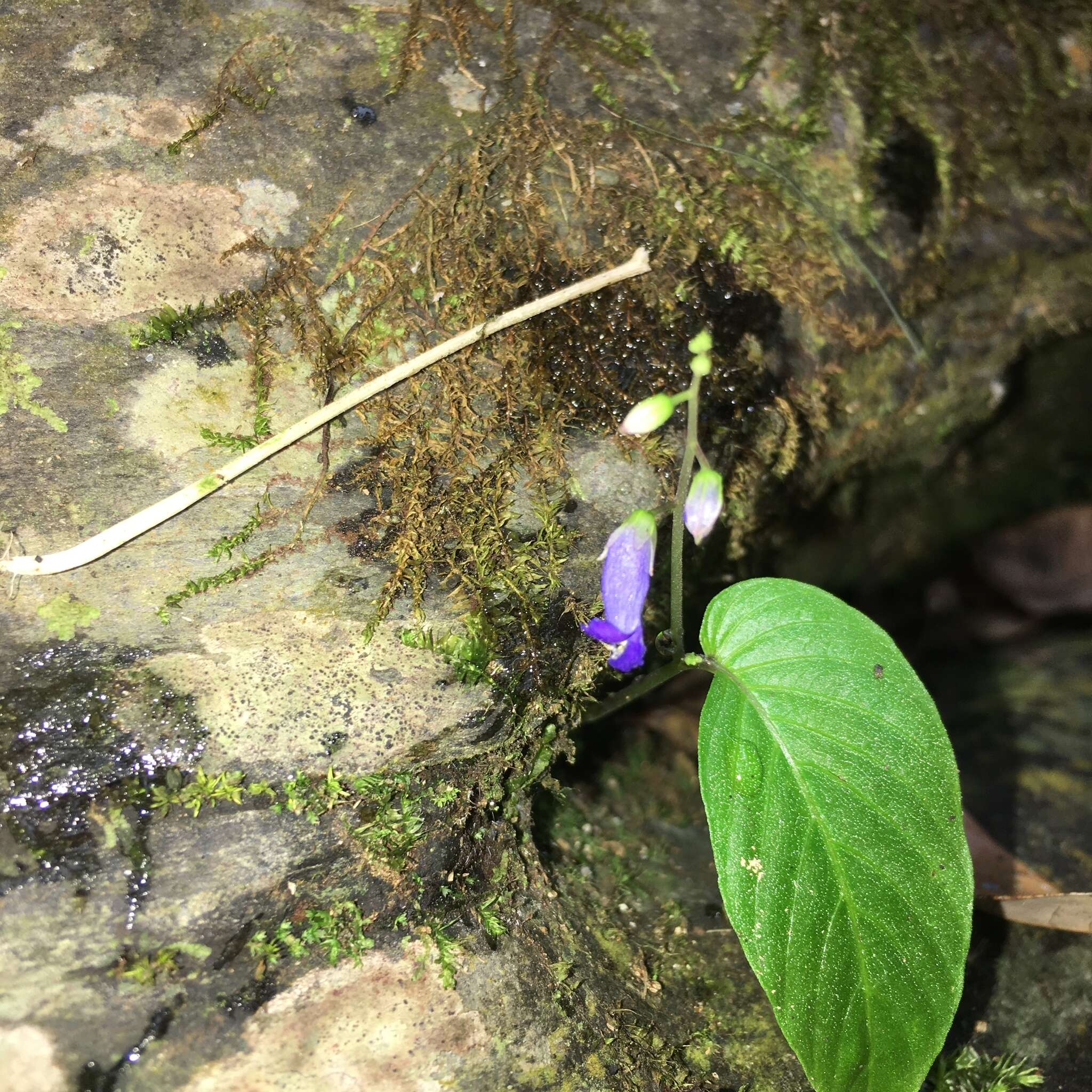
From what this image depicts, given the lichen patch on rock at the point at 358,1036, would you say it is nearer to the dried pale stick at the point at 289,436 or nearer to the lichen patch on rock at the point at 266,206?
the dried pale stick at the point at 289,436

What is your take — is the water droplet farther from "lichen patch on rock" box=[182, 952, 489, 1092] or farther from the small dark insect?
the small dark insect

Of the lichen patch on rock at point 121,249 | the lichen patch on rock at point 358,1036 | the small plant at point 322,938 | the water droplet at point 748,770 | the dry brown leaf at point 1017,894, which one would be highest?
the lichen patch on rock at point 121,249

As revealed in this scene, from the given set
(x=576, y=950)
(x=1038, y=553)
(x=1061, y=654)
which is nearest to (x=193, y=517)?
(x=576, y=950)

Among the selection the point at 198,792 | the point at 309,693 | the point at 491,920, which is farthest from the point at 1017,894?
the point at 198,792

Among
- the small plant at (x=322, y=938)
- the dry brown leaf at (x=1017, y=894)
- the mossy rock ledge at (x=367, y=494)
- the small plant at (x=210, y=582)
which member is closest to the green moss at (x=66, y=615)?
the mossy rock ledge at (x=367, y=494)

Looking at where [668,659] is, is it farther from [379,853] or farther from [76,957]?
[76,957]
